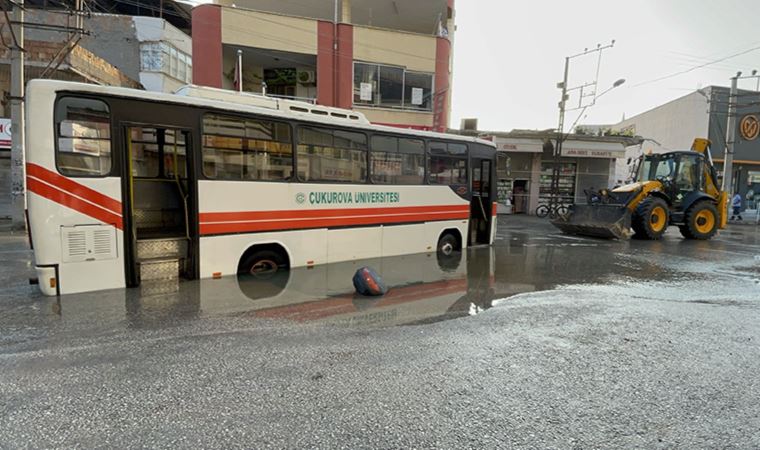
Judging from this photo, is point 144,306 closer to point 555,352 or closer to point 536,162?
point 555,352

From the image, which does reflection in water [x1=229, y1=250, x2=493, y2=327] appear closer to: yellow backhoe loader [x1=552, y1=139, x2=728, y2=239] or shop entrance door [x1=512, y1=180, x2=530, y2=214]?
yellow backhoe loader [x1=552, y1=139, x2=728, y2=239]

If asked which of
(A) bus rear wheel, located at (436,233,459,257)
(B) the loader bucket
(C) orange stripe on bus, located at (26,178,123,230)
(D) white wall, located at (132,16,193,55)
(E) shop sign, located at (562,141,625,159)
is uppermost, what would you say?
(D) white wall, located at (132,16,193,55)

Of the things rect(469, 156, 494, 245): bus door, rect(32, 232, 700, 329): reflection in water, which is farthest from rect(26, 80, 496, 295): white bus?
rect(469, 156, 494, 245): bus door

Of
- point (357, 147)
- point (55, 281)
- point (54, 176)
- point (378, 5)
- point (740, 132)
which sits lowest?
point (55, 281)

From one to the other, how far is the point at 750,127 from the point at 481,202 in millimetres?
28353

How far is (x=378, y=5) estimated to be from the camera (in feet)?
74.6

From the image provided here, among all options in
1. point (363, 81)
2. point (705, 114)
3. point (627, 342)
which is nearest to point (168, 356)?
point (627, 342)

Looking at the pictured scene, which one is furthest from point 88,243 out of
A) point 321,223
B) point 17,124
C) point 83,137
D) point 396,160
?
point 17,124

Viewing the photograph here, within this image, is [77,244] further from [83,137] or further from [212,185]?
[212,185]

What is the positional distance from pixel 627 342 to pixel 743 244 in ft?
46.9

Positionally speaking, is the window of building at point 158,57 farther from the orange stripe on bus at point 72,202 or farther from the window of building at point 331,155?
the orange stripe on bus at point 72,202

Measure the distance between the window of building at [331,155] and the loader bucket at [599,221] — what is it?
982cm

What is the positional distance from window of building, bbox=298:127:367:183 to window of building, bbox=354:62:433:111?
36.4 ft

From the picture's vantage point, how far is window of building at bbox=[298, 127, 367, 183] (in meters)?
7.89
